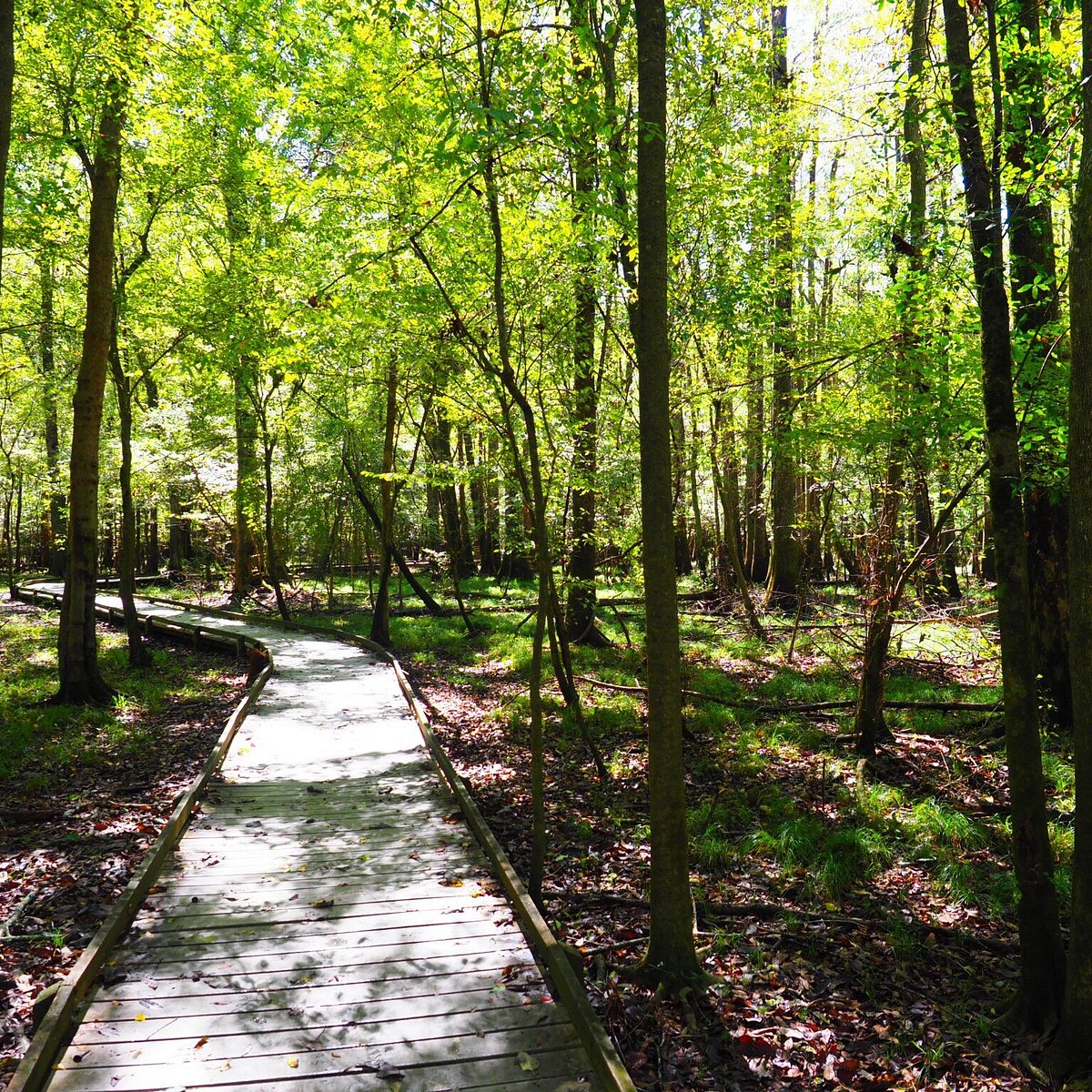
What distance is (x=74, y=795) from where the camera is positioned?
7.48 meters

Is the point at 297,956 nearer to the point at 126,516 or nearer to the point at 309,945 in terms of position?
the point at 309,945

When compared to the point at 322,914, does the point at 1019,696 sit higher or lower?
higher

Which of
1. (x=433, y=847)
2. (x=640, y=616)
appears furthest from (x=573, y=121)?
(x=640, y=616)

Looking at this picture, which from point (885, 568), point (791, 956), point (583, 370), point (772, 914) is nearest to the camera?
point (791, 956)

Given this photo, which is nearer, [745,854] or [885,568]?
[745,854]

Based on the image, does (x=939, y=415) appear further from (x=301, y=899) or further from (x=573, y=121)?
(x=301, y=899)

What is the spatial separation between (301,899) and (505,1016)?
1863 mm

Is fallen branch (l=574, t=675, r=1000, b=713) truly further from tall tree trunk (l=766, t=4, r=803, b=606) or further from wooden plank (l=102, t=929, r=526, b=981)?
wooden plank (l=102, t=929, r=526, b=981)

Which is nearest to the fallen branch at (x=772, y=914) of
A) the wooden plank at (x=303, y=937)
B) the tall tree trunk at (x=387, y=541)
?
the wooden plank at (x=303, y=937)

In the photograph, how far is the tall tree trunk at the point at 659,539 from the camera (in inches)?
161

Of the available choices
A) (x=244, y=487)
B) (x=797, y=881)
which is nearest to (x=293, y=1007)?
(x=797, y=881)

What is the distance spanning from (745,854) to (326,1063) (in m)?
3.99

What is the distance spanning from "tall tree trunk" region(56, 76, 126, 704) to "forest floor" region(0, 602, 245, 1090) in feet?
2.41

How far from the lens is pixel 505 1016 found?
371 centimetres
